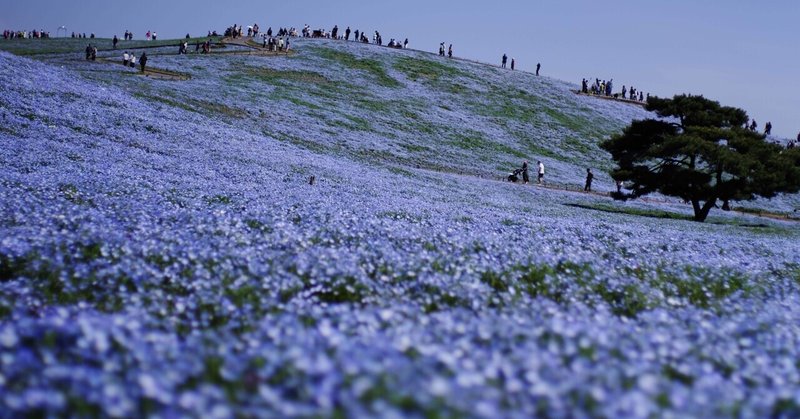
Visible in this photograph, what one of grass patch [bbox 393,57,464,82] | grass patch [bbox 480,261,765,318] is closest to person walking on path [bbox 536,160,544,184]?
grass patch [bbox 480,261,765,318]

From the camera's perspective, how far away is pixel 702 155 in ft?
105

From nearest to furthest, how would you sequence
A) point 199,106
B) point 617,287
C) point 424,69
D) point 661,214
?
1. point 617,287
2. point 661,214
3. point 199,106
4. point 424,69

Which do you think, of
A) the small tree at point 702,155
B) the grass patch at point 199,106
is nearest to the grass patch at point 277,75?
the grass patch at point 199,106

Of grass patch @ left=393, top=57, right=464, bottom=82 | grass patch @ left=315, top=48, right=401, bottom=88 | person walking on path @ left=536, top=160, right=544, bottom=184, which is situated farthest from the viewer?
grass patch @ left=393, top=57, right=464, bottom=82

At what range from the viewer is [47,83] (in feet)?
114

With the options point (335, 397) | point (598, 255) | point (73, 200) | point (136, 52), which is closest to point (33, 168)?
point (73, 200)

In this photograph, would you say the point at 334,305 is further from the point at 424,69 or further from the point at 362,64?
the point at 424,69

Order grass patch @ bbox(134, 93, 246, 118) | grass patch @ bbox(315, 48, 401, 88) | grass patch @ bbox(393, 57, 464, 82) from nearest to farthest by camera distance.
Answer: grass patch @ bbox(134, 93, 246, 118) → grass patch @ bbox(315, 48, 401, 88) → grass patch @ bbox(393, 57, 464, 82)

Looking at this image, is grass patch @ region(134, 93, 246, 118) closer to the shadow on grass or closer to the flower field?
the flower field

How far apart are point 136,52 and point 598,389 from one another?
244 feet

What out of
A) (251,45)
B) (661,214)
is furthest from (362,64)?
(661,214)

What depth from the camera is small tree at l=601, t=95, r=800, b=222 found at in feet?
104

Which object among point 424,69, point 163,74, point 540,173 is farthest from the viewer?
point 424,69

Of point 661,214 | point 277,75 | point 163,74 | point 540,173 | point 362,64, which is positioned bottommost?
point 661,214
